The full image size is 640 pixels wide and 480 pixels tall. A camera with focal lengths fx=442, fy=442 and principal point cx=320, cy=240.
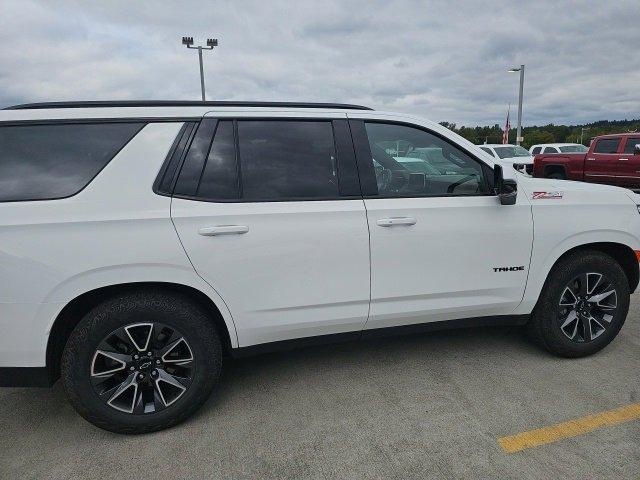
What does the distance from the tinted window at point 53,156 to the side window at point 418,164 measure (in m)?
1.54

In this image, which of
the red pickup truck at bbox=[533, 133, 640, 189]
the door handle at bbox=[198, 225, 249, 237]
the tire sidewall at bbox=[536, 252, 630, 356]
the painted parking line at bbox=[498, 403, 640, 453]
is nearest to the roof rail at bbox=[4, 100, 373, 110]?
the door handle at bbox=[198, 225, 249, 237]

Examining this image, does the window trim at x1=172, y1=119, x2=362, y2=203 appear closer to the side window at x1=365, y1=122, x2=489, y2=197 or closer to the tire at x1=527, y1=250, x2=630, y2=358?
the side window at x1=365, y1=122, x2=489, y2=197

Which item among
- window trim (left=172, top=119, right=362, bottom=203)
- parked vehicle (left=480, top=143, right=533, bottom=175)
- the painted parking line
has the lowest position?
the painted parking line

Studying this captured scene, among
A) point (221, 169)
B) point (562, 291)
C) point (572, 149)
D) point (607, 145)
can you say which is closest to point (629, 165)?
point (607, 145)

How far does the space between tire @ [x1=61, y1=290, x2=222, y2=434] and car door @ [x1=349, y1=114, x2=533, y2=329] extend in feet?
3.71

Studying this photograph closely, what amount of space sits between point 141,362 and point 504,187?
2518mm

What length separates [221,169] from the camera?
256cm

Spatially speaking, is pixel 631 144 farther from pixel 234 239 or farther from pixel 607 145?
pixel 234 239

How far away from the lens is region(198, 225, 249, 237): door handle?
96.0 inches

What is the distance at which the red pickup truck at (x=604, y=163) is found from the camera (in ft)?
38.8

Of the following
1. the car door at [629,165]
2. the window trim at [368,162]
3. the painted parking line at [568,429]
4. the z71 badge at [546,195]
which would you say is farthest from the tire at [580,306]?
the car door at [629,165]

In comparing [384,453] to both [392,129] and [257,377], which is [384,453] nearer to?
[257,377]

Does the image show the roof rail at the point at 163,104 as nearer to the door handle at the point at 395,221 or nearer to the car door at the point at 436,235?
the car door at the point at 436,235

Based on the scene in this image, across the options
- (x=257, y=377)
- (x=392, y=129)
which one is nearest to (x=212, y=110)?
(x=392, y=129)
